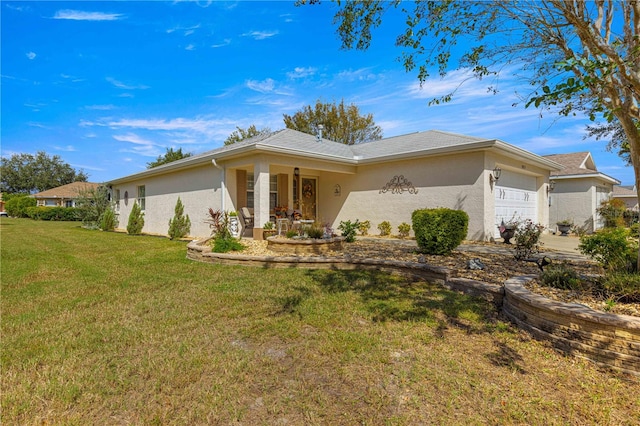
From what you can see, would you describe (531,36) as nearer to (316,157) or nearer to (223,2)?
(223,2)

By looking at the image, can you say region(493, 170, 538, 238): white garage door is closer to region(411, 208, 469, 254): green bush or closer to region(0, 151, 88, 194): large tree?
region(411, 208, 469, 254): green bush

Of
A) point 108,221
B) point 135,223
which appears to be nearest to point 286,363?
point 135,223

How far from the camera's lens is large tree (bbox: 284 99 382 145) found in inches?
1221

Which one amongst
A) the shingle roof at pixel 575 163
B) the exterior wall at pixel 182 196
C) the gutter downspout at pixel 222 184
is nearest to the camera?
the gutter downspout at pixel 222 184

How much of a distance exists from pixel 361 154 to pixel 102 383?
42.7 feet

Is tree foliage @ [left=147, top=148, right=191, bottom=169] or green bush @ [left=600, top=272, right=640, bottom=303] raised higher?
tree foliage @ [left=147, top=148, right=191, bottom=169]

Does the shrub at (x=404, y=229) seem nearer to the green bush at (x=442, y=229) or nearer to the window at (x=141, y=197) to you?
the green bush at (x=442, y=229)

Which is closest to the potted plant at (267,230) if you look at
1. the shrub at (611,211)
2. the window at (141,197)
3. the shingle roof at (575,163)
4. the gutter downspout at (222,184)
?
the gutter downspout at (222,184)

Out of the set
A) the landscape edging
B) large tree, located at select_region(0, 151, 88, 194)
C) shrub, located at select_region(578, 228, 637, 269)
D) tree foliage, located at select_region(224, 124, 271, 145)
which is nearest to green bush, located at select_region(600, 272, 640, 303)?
shrub, located at select_region(578, 228, 637, 269)

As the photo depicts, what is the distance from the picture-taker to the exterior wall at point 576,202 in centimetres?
1541

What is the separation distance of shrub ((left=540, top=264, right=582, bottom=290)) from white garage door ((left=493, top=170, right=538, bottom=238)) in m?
7.39

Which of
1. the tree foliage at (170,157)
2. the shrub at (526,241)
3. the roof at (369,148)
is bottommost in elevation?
the shrub at (526,241)

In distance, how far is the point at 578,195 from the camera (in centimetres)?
1571

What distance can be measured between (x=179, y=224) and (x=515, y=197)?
1359 centimetres
